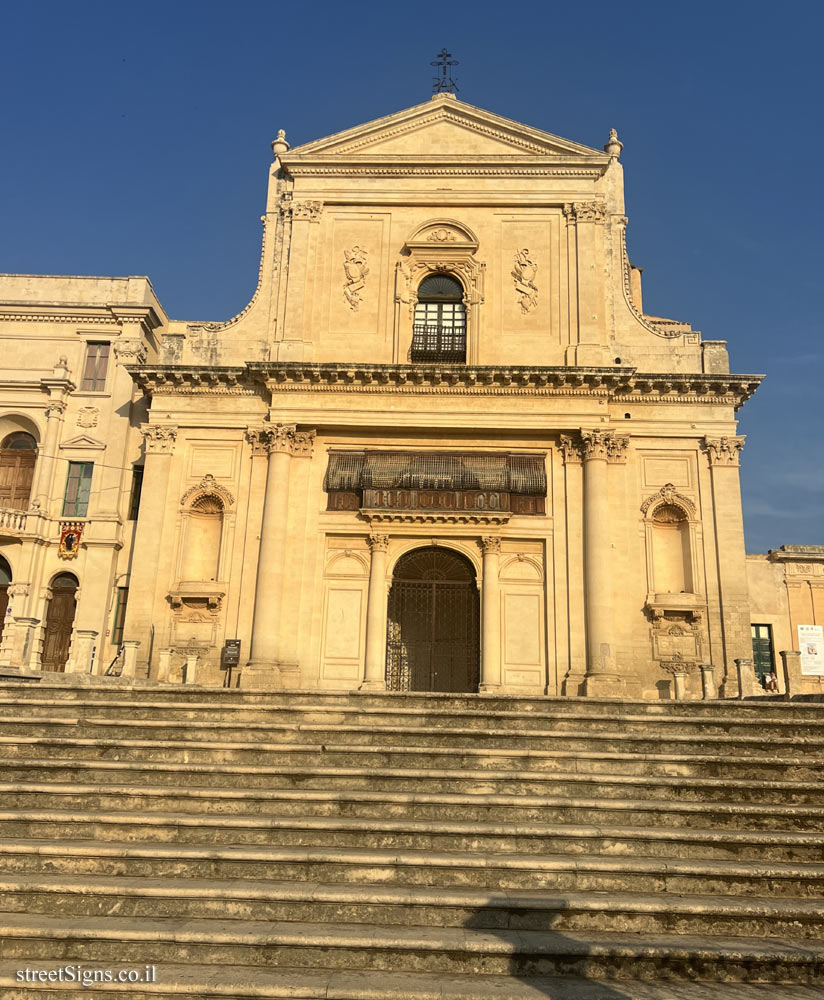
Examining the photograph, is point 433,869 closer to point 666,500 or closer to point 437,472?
point 437,472

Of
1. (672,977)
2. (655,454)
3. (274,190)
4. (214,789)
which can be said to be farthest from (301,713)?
(274,190)

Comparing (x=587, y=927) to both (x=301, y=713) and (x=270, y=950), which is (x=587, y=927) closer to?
(x=270, y=950)

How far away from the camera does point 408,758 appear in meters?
11.4

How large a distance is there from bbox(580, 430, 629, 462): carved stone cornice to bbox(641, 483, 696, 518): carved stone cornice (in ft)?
5.11

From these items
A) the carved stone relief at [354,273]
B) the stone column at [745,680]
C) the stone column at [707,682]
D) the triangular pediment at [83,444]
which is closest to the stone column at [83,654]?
the triangular pediment at [83,444]

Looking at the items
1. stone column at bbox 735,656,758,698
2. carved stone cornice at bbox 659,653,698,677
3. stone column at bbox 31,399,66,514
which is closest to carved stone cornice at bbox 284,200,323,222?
stone column at bbox 31,399,66,514

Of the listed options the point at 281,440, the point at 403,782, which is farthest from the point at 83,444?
the point at 403,782

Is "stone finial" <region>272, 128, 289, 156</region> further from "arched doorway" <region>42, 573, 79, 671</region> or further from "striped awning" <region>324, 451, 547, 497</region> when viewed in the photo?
"arched doorway" <region>42, 573, 79, 671</region>

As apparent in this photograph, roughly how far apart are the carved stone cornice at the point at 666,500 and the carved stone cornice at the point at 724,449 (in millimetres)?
1295

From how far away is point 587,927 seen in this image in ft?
27.0

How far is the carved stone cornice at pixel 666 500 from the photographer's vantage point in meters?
23.2

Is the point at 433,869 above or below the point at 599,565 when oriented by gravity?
below

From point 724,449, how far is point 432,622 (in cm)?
943

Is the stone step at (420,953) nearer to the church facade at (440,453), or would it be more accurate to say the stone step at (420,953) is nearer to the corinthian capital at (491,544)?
→ the church facade at (440,453)
